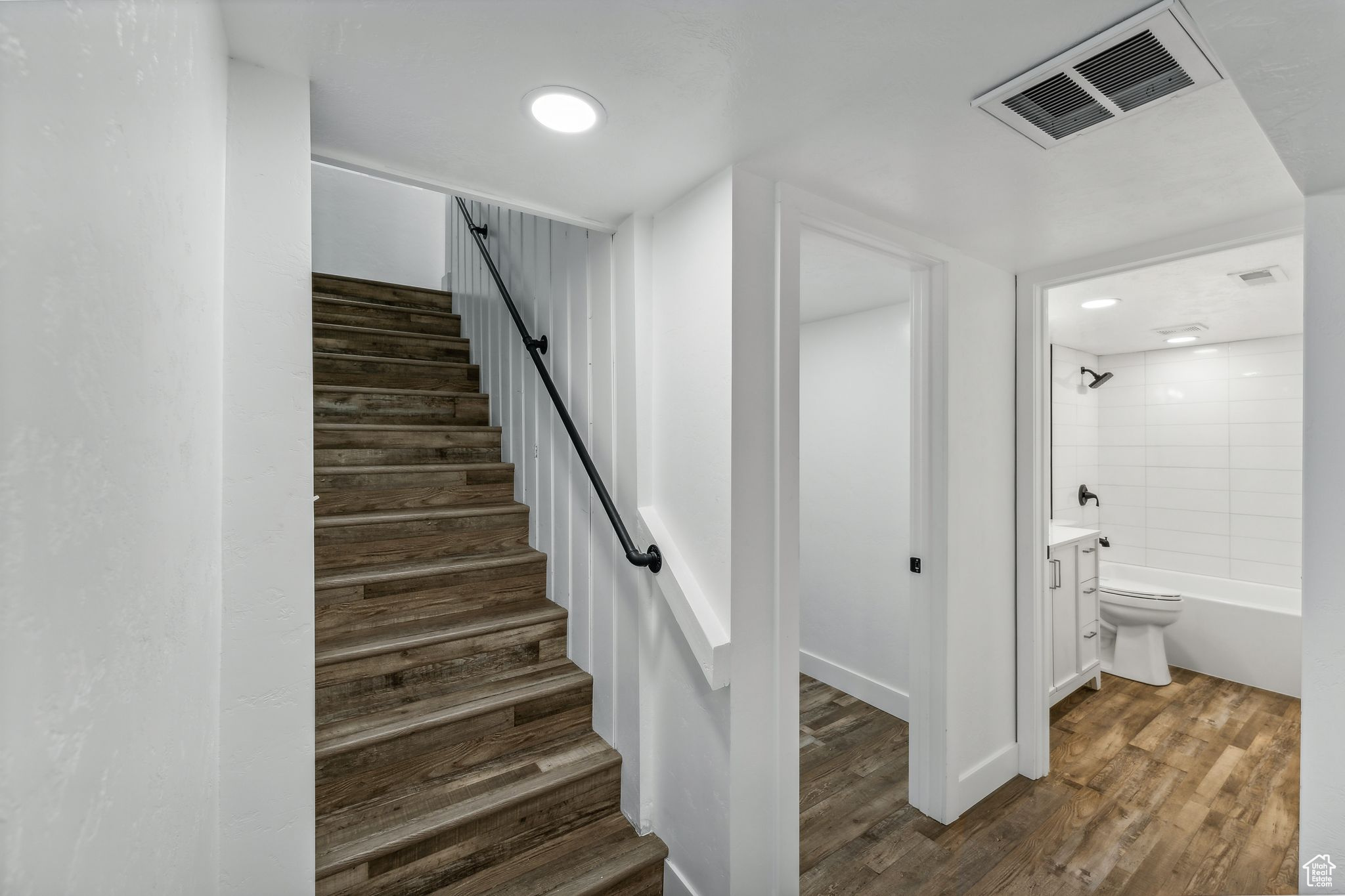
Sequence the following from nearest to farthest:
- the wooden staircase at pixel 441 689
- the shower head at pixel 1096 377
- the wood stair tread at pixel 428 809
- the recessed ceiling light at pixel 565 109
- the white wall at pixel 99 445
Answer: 1. the white wall at pixel 99 445
2. the recessed ceiling light at pixel 565 109
3. the wood stair tread at pixel 428 809
4. the wooden staircase at pixel 441 689
5. the shower head at pixel 1096 377

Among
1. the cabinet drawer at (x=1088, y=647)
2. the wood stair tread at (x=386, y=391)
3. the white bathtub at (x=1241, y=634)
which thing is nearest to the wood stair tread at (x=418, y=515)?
the wood stair tread at (x=386, y=391)

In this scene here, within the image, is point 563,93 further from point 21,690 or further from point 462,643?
point 462,643

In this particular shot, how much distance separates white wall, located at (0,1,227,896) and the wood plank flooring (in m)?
1.95

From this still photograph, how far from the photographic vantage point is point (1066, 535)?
Answer: 3.28m

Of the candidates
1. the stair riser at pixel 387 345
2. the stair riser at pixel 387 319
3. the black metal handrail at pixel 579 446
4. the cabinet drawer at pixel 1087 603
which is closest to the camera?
the black metal handrail at pixel 579 446

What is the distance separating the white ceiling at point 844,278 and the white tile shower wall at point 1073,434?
6.57ft

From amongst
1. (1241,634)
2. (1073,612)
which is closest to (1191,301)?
(1073,612)

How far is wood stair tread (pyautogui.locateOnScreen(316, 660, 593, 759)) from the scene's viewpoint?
164 cm

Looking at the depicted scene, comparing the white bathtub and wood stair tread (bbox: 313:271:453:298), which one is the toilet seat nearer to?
the white bathtub

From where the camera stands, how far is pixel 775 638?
1.64 meters

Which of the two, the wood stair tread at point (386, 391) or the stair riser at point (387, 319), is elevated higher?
the stair riser at point (387, 319)

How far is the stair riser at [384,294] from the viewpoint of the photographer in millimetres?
3184

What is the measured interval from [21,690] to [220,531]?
0.87 m

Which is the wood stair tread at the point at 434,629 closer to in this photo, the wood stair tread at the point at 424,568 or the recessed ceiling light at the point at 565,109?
the wood stair tread at the point at 424,568
